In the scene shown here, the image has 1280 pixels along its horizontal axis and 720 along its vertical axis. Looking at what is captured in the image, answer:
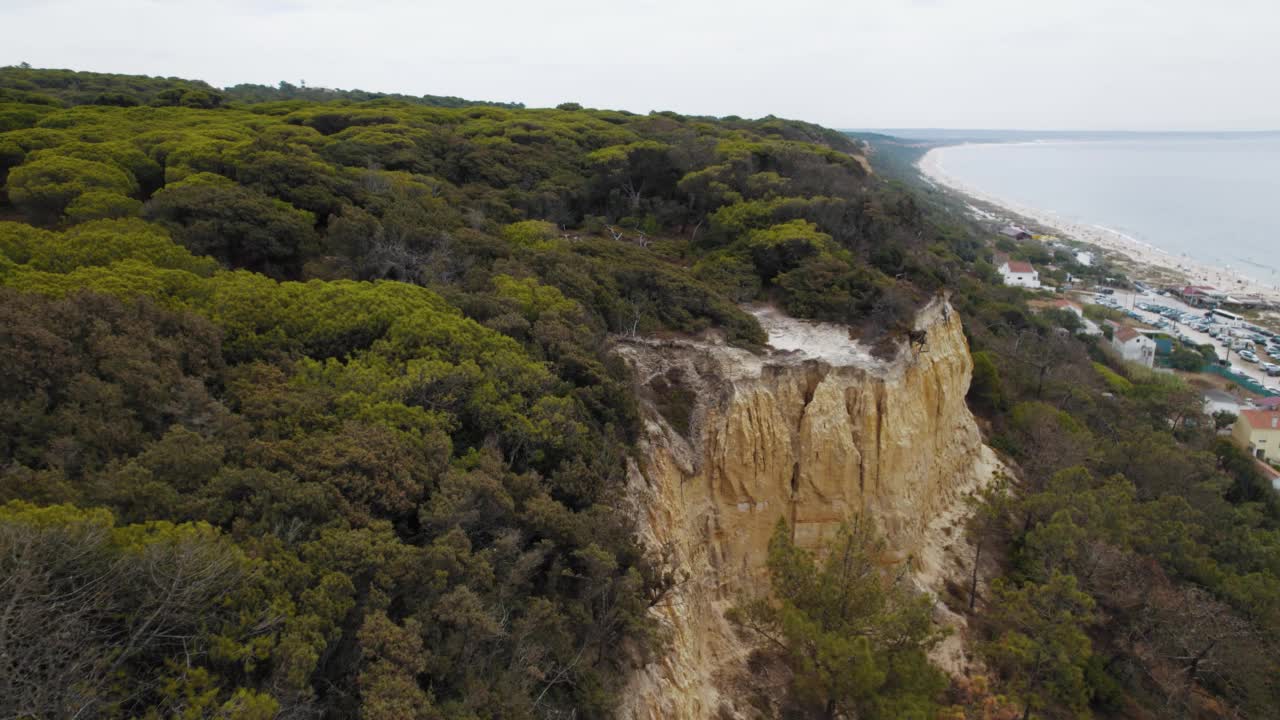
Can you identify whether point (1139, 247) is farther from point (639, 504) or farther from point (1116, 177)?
point (639, 504)

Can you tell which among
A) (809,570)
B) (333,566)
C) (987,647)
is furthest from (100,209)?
(987,647)

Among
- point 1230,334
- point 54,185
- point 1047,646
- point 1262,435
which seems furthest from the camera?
point 1230,334

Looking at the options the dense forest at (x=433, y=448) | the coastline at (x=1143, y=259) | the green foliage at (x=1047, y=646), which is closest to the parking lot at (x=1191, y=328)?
the coastline at (x=1143, y=259)

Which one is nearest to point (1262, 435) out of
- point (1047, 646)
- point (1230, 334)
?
point (1230, 334)

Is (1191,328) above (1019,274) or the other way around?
the other way around

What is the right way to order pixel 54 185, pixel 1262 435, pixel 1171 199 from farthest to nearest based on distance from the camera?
pixel 1171 199 < pixel 1262 435 < pixel 54 185

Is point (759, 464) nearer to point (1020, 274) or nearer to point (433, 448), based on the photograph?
point (433, 448)

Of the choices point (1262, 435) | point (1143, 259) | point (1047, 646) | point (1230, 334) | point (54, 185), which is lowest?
point (1262, 435)
